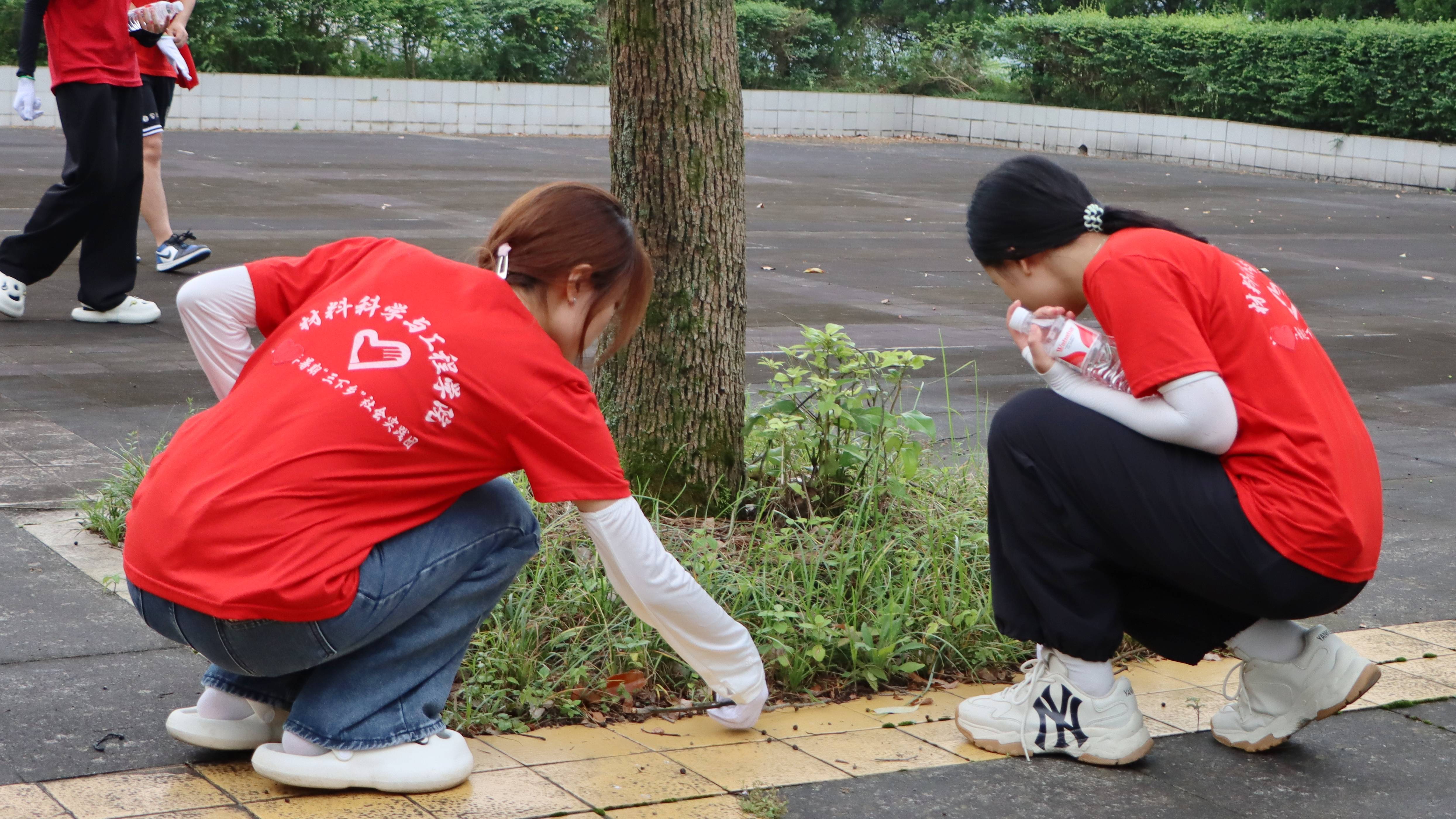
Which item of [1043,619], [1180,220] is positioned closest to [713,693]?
[1043,619]

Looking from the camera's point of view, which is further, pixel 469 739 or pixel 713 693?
pixel 713 693

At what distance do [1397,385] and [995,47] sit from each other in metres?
20.1

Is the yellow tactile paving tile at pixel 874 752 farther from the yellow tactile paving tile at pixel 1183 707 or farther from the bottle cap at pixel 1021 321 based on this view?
the bottle cap at pixel 1021 321

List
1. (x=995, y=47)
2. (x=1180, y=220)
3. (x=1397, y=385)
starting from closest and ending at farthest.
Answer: (x=1397, y=385) < (x=1180, y=220) < (x=995, y=47)

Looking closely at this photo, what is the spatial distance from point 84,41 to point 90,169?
0.56m

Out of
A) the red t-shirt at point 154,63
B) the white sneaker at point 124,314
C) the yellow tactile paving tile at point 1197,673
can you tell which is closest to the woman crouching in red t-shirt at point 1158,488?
the yellow tactile paving tile at point 1197,673

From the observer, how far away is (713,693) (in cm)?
310

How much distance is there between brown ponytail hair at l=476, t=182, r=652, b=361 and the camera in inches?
99.4

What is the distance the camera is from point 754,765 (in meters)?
2.82

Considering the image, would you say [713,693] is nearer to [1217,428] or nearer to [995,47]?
[1217,428]

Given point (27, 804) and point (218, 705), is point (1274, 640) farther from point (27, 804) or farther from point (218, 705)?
point (27, 804)

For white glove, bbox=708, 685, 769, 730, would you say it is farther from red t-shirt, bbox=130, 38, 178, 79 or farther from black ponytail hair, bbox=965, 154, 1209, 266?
red t-shirt, bbox=130, 38, 178, 79

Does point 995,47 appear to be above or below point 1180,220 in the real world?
above

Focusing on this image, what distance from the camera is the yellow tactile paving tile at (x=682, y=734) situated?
292 cm
